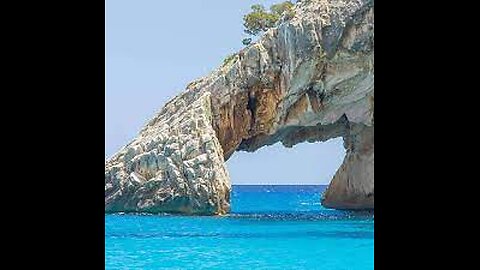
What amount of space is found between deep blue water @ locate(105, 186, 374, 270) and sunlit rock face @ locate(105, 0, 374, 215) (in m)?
0.94

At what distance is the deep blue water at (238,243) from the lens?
14.6m

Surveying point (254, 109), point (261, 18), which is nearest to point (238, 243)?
point (254, 109)

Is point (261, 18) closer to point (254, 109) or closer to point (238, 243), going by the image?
point (254, 109)

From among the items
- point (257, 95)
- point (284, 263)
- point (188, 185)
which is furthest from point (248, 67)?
point (284, 263)

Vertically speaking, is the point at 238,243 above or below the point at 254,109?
below

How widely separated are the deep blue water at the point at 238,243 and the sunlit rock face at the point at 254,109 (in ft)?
3.07

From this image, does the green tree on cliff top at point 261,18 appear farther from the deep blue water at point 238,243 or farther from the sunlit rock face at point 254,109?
the deep blue water at point 238,243

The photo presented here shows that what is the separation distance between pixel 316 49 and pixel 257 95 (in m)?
2.35

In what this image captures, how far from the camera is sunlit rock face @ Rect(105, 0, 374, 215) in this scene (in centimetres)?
2153

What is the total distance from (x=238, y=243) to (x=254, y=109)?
22.5 feet

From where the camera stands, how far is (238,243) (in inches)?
672

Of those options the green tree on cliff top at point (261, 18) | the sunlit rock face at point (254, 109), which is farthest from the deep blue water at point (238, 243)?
the green tree on cliff top at point (261, 18)
